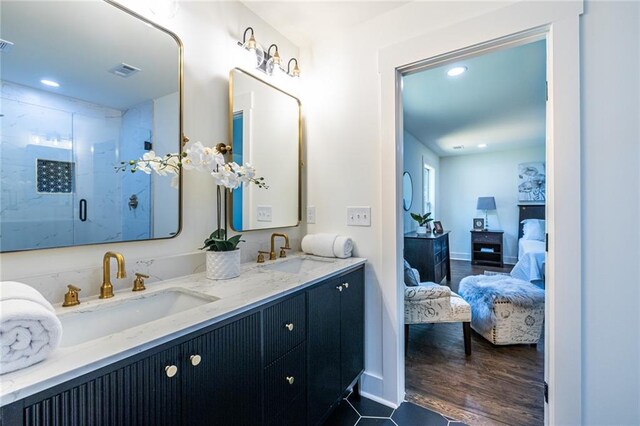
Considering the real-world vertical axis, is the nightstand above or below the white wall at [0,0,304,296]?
below

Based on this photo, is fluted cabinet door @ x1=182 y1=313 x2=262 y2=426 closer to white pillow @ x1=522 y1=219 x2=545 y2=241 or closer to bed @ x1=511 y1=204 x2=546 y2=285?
bed @ x1=511 y1=204 x2=546 y2=285

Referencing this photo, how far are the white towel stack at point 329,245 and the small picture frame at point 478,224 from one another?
17.1 feet

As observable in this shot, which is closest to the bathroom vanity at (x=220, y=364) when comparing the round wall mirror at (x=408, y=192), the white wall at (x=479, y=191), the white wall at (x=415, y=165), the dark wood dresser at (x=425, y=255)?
the dark wood dresser at (x=425, y=255)

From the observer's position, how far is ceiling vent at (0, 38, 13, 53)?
91cm

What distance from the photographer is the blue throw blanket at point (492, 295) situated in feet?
7.59

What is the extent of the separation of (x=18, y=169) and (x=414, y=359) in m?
2.55

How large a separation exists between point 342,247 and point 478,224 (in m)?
5.36

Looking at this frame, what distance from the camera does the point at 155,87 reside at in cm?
129

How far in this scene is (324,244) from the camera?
1.87 metres

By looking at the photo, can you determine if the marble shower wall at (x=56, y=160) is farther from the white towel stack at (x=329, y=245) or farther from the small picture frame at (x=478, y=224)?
the small picture frame at (x=478, y=224)

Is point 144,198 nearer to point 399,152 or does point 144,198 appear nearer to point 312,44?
point 399,152

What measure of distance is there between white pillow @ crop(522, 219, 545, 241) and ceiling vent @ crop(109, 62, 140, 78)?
5790 mm

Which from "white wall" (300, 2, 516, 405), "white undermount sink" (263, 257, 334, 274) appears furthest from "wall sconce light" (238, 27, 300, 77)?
"white undermount sink" (263, 257, 334, 274)

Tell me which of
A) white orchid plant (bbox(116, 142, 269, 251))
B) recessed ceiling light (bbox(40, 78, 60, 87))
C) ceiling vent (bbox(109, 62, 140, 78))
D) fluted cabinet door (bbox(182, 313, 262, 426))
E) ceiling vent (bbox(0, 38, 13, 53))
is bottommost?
fluted cabinet door (bbox(182, 313, 262, 426))
